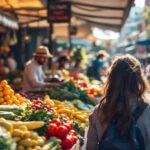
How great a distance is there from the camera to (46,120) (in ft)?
19.3

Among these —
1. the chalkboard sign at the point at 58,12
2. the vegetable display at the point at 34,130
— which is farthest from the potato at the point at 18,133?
the chalkboard sign at the point at 58,12

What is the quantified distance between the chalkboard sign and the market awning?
27 centimetres

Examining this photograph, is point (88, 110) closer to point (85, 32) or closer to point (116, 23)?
point (116, 23)

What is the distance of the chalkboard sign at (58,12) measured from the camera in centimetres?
1506

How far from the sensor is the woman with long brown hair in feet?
15.3

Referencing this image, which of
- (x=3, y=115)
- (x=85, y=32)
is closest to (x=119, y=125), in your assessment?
(x=3, y=115)

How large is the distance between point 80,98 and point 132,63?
6.14 metres

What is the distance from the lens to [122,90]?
468 centimetres

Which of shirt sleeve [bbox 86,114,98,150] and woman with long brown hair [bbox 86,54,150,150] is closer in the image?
woman with long brown hair [bbox 86,54,150,150]

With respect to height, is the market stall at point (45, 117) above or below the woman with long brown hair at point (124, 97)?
below

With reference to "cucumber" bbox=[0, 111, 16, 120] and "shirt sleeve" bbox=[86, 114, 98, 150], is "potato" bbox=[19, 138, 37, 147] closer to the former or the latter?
"shirt sleeve" bbox=[86, 114, 98, 150]

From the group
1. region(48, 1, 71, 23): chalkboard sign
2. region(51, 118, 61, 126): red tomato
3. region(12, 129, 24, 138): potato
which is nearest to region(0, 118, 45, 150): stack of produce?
region(12, 129, 24, 138): potato

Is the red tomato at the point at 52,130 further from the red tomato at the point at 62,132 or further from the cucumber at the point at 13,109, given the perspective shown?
the cucumber at the point at 13,109

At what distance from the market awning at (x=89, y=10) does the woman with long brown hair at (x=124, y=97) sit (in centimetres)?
773
